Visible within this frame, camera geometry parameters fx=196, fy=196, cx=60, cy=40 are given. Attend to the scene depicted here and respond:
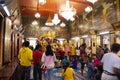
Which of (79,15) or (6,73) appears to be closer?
(6,73)

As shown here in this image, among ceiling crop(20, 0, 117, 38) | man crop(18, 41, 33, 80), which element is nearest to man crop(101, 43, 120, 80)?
man crop(18, 41, 33, 80)

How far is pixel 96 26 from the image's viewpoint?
50.9ft

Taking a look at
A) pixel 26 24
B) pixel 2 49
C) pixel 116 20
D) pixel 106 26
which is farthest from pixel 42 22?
pixel 2 49

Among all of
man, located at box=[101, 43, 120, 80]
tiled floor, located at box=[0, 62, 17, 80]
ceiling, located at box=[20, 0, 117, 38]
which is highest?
ceiling, located at box=[20, 0, 117, 38]

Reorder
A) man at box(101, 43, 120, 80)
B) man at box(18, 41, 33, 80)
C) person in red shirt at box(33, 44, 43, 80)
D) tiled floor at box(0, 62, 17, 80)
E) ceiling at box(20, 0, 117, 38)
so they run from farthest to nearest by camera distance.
A: ceiling at box(20, 0, 117, 38) < person in red shirt at box(33, 44, 43, 80) < man at box(18, 41, 33, 80) < tiled floor at box(0, 62, 17, 80) < man at box(101, 43, 120, 80)

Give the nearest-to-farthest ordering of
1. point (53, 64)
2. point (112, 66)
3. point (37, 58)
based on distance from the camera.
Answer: point (112, 66)
point (53, 64)
point (37, 58)

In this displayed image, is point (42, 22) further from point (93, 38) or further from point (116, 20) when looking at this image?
point (116, 20)

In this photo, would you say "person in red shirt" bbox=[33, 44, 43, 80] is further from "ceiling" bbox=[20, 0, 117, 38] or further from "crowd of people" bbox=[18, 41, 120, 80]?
"ceiling" bbox=[20, 0, 117, 38]

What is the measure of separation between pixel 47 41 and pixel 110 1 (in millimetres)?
5005

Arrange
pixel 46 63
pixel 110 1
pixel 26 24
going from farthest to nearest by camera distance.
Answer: pixel 26 24 < pixel 110 1 < pixel 46 63

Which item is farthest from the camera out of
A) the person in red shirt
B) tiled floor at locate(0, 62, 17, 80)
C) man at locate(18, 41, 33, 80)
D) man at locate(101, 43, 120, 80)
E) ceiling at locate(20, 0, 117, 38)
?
ceiling at locate(20, 0, 117, 38)

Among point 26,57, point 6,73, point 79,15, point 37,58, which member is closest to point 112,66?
point 6,73

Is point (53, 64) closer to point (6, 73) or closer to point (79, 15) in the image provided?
point (6, 73)

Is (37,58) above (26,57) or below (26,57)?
below
